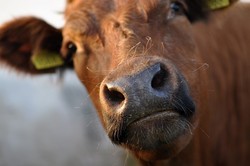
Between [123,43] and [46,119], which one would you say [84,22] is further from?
[46,119]

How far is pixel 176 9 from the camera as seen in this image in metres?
4.98

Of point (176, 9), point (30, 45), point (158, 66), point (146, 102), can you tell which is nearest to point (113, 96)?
point (146, 102)

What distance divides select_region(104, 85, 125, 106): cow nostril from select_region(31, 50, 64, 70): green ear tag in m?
2.26

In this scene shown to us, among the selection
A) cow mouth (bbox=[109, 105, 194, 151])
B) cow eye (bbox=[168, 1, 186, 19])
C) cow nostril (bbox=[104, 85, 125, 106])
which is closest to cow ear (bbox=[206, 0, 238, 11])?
cow eye (bbox=[168, 1, 186, 19])

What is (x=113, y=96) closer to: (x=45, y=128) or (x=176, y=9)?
(x=176, y=9)

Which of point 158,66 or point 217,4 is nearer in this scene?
point 158,66

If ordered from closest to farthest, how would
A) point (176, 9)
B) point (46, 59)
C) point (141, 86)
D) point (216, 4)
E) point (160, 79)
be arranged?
point (141, 86)
point (160, 79)
point (176, 9)
point (216, 4)
point (46, 59)

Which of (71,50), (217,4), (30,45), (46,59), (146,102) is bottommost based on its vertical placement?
(46,59)

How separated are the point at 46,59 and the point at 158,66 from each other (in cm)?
255

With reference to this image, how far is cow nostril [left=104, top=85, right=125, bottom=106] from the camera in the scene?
386cm

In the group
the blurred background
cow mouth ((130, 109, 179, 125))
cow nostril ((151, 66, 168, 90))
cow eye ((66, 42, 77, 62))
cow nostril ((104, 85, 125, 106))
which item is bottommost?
the blurred background

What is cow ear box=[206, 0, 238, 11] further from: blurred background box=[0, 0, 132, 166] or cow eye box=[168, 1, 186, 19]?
blurred background box=[0, 0, 132, 166]

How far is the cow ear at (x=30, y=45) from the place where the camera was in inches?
233

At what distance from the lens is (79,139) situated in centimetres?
1806
